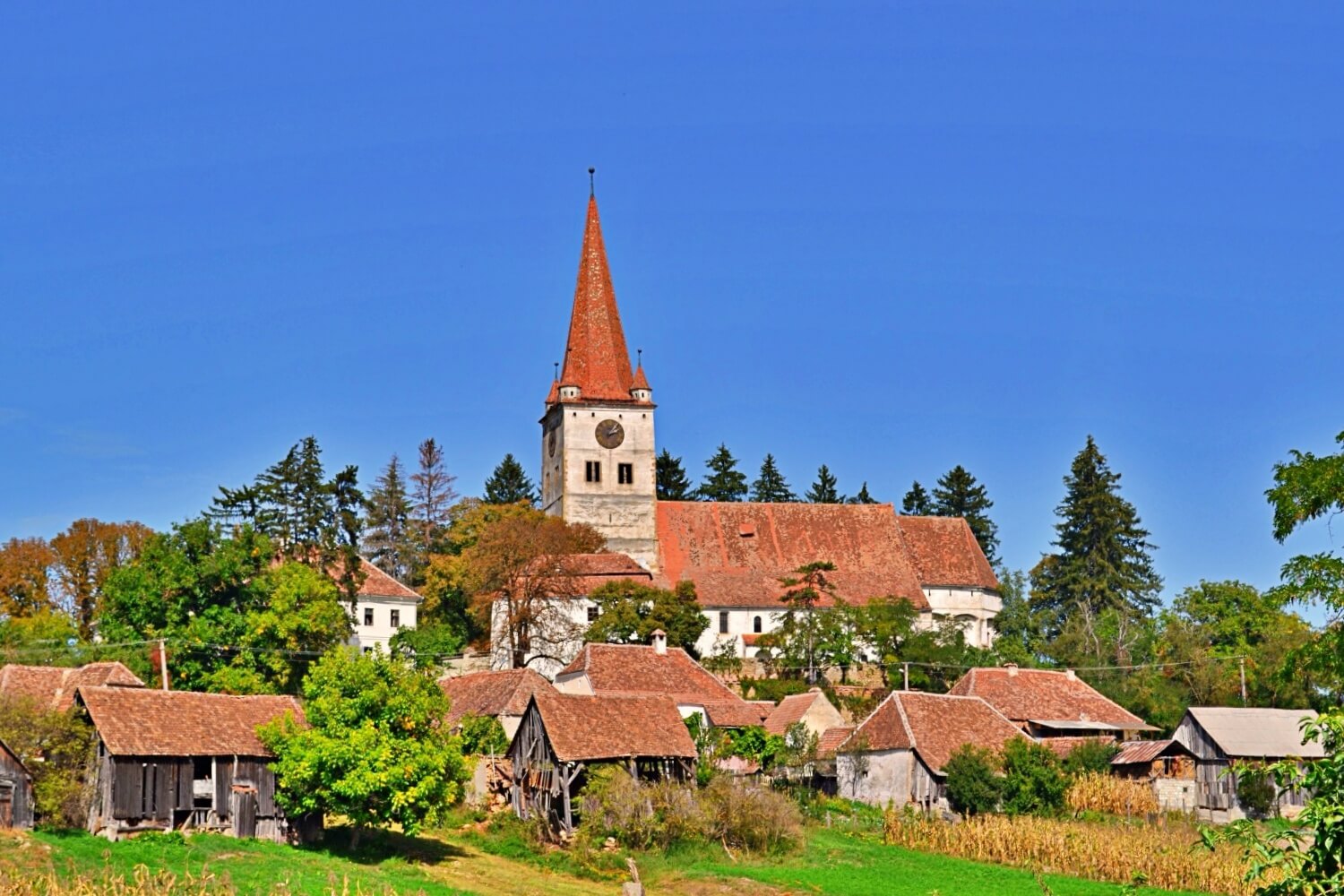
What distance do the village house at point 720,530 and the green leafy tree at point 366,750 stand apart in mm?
36359

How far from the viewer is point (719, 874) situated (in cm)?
3641

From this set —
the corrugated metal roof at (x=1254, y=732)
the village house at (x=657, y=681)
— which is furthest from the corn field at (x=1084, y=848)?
the village house at (x=657, y=681)

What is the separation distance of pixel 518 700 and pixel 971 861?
1640cm

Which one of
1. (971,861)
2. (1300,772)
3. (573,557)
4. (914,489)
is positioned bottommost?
(971,861)

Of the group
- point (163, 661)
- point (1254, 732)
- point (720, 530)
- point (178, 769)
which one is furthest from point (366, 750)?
point (720, 530)

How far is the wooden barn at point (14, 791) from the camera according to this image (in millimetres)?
33562

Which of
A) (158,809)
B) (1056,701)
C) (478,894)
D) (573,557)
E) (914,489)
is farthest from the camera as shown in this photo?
(914,489)

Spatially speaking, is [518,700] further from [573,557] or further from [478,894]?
[573,557]

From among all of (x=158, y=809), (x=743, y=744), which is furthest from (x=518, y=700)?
(x=158, y=809)

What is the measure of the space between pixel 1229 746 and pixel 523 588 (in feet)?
100

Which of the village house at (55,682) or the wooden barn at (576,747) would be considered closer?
the village house at (55,682)

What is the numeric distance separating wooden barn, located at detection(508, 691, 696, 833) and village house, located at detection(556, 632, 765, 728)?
6766 mm

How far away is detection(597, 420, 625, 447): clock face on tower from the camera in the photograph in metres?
80.1

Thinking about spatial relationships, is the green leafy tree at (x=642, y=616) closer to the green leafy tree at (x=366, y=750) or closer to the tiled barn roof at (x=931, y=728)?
the tiled barn roof at (x=931, y=728)
